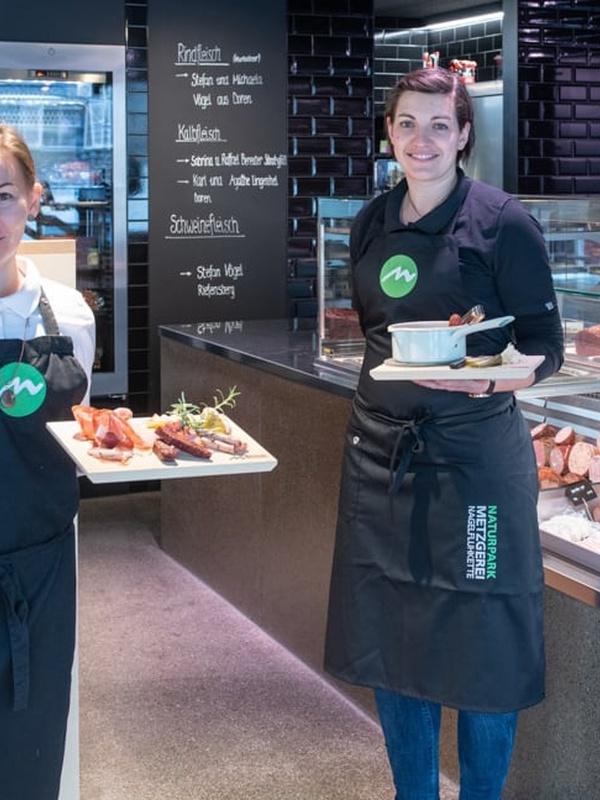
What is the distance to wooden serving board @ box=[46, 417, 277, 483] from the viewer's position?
6.84 feet

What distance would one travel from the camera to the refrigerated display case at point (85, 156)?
6.02 metres

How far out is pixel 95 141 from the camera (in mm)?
6176

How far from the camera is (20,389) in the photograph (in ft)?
6.94

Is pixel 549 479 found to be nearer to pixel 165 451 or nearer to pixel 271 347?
pixel 165 451

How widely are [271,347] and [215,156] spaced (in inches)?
82.0

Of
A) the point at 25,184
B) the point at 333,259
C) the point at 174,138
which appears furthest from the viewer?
the point at 174,138

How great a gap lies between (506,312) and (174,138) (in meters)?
4.07

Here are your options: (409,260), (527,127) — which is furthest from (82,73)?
(409,260)

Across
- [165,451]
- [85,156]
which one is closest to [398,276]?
[165,451]

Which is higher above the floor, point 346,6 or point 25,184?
point 346,6

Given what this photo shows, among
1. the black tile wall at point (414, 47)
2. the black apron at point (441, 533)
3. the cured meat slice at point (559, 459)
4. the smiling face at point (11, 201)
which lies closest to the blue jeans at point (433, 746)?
the black apron at point (441, 533)

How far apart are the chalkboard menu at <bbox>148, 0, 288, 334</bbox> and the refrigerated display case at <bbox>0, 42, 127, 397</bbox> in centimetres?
18

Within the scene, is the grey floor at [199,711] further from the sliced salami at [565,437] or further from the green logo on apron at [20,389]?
the green logo on apron at [20,389]

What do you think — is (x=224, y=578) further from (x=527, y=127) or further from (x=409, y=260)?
(x=527, y=127)
